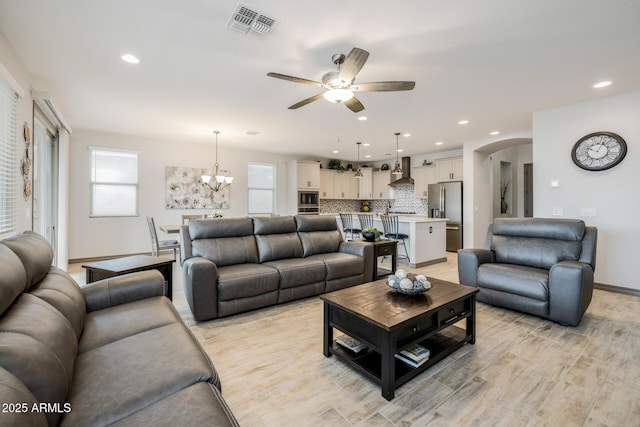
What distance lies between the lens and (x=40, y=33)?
2438 millimetres

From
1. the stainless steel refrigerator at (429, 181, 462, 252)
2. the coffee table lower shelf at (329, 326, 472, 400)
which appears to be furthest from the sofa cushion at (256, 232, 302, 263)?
the stainless steel refrigerator at (429, 181, 462, 252)

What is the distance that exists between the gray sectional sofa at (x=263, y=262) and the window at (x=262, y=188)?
378 centimetres

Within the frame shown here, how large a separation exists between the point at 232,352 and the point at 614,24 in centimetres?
399

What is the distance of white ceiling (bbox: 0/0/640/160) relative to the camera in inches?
84.5

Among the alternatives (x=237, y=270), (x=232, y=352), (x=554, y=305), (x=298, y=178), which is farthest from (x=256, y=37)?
(x=298, y=178)

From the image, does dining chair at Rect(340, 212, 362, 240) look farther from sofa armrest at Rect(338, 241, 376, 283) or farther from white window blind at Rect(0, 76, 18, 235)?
white window blind at Rect(0, 76, 18, 235)

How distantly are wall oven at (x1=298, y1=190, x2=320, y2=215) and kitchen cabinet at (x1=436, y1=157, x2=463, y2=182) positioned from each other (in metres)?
3.24

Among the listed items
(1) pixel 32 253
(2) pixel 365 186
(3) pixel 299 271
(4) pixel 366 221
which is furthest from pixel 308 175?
(1) pixel 32 253

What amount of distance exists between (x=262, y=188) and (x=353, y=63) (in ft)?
19.0

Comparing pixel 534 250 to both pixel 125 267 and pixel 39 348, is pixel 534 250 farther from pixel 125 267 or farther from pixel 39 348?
pixel 125 267

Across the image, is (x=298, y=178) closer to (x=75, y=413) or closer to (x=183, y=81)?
(x=183, y=81)

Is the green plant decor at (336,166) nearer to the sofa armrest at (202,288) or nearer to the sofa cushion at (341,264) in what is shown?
the sofa cushion at (341,264)

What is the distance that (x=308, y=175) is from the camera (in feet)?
26.2

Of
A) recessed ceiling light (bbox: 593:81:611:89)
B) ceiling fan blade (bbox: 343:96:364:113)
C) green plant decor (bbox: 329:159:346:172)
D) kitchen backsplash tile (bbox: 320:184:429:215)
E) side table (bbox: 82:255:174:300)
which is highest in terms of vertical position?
recessed ceiling light (bbox: 593:81:611:89)
